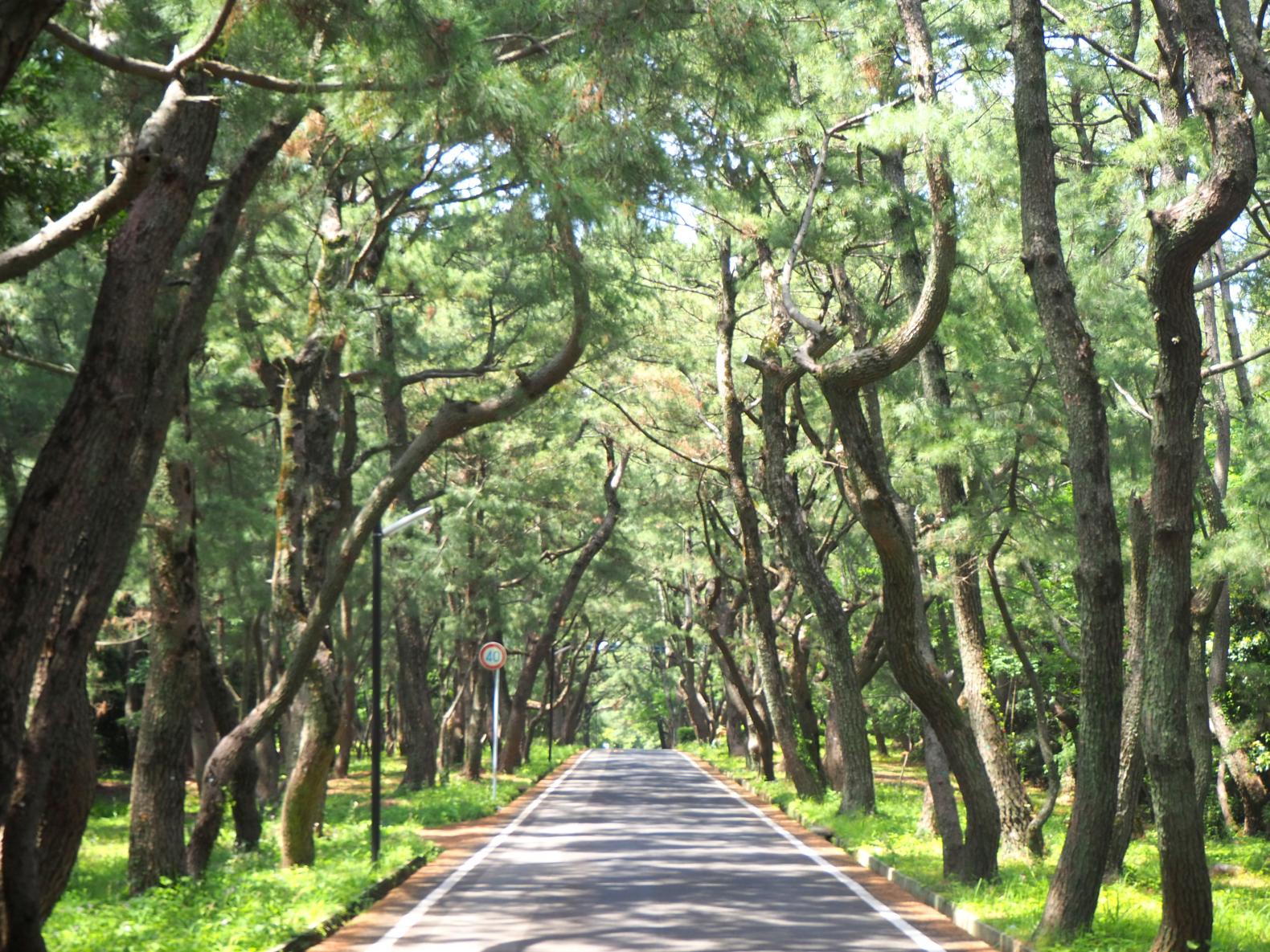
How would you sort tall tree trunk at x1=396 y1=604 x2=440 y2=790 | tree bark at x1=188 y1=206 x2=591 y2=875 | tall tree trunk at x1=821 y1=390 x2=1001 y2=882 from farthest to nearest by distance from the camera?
1. tall tree trunk at x1=396 y1=604 x2=440 y2=790
2. tree bark at x1=188 y1=206 x2=591 y2=875
3. tall tree trunk at x1=821 y1=390 x2=1001 y2=882

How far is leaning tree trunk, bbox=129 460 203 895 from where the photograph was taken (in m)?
13.7

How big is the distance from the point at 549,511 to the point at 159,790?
20.7 m

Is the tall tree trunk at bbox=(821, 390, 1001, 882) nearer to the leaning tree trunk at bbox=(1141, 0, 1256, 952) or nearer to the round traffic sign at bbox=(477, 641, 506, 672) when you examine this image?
the leaning tree trunk at bbox=(1141, 0, 1256, 952)

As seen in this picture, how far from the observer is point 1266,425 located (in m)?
18.0

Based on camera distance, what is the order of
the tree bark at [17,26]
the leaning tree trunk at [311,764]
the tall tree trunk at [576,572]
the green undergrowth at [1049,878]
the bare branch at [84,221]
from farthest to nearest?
the tall tree trunk at [576,572] → the leaning tree trunk at [311,764] → the green undergrowth at [1049,878] → the bare branch at [84,221] → the tree bark at [17,26]

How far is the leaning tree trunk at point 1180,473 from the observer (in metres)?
8.90

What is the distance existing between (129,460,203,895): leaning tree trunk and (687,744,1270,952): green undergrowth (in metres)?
7.27

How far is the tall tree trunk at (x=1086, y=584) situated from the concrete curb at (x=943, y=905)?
37 centimetres

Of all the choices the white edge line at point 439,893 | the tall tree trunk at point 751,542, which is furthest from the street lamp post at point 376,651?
the tall tree trunk at point 751,542

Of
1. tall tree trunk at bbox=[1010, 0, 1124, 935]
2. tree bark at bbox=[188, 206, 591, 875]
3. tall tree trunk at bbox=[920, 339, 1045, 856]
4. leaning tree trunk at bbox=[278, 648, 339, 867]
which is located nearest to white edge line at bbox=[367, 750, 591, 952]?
leaning tree trunk at bbox=[278, 648, 339, 867]

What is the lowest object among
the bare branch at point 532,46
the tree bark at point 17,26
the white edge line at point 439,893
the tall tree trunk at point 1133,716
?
the white edge line at point 439,893

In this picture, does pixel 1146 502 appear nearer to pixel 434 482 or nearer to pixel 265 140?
pixel 265 140

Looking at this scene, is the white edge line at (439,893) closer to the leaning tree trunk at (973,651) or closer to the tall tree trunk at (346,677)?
the leaning tree trunk at (973,651)

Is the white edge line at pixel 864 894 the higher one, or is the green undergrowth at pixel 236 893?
the green undergrowth at pixel 236 893
